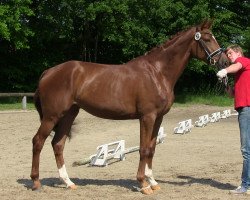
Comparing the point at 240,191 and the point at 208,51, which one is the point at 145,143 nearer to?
the point at 240,191

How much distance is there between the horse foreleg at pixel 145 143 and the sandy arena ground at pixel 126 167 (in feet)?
0.52

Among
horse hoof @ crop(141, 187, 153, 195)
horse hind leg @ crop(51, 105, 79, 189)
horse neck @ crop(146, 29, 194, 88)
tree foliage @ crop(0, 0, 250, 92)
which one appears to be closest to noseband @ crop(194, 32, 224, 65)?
horse neck @ crop(146, 29, 194, 88)

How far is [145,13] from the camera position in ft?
90.9

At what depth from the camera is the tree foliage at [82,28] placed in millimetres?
26742

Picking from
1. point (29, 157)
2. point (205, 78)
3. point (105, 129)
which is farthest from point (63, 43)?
point (29, 157)

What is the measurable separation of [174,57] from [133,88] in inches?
33.9

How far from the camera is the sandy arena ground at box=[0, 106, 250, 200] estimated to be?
661 cm

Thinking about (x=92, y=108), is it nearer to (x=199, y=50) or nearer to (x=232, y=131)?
(x=199, y=50)

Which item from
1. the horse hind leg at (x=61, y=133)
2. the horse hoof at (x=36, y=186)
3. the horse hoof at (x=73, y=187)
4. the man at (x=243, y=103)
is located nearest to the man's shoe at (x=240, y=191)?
the man at (x=243, y=103)

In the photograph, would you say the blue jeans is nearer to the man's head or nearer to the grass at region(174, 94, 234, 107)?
the man's head

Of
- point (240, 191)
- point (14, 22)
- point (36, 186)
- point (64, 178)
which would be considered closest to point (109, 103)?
point (64, 178)

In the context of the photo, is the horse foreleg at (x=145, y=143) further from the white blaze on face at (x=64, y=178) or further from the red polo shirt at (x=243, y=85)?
the red polo shirt at (x=243, y=85)

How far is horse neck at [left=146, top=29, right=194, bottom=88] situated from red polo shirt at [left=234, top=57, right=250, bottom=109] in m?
0.86

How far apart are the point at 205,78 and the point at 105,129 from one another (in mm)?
19744
